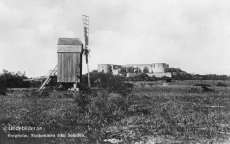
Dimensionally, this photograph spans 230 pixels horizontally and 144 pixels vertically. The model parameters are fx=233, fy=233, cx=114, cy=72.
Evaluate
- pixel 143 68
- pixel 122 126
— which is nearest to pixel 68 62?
pixel 122 126

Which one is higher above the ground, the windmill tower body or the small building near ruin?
the small building near ruin

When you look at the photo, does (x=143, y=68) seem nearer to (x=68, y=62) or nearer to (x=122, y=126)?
(x=68, y=62)

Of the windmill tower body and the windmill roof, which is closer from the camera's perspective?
Answer: the windmill tower body

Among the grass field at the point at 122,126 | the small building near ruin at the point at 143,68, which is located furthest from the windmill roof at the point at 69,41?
the small building near ruin at the point at 143,68

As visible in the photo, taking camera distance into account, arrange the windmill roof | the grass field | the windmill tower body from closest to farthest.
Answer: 1. the grass field
2. the windmill tower body
3. the windmill roof

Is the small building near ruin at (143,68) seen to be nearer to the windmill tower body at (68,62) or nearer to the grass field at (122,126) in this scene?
the windmill tower body at (68,62)

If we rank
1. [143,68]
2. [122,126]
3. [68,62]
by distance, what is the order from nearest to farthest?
[122,126] < [68,62] < [143,68]

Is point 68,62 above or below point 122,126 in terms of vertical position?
above

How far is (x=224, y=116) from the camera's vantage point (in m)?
9.02

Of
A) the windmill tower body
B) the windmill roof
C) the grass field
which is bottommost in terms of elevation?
the grass field

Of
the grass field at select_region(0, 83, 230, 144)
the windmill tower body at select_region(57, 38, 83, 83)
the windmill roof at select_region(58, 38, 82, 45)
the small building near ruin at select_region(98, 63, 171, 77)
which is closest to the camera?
the grass field at select_region(0, 83, 230, 144)

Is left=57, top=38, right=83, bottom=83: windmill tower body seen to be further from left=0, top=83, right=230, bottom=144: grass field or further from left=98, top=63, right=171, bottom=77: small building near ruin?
left=98, top=63, right=171, bottom=77: small building near ruin

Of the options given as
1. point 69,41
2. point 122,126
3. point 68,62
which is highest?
point 69,41

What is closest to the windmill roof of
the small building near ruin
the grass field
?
the grass field
